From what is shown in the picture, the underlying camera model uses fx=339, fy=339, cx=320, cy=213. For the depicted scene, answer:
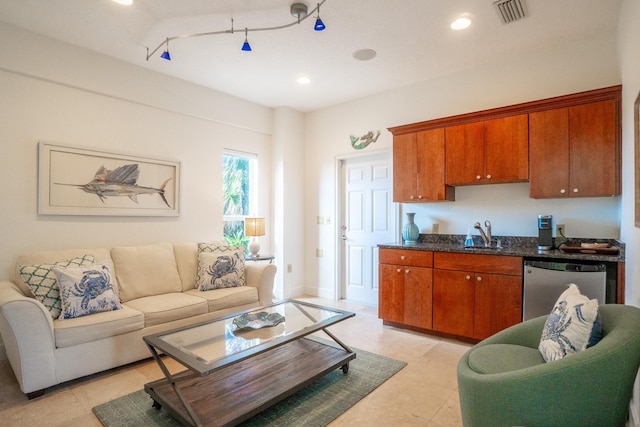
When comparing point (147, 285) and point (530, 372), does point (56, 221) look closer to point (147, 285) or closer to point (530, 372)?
point (147, 285)

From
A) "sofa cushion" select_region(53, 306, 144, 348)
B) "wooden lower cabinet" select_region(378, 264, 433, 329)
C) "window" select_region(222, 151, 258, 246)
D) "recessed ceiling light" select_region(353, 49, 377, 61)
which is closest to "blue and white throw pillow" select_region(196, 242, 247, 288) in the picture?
"window" select_region(222, 151, 258, 246)

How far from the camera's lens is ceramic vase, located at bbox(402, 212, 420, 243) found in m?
3.93

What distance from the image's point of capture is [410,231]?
3928 mm

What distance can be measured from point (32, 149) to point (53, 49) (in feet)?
3.05

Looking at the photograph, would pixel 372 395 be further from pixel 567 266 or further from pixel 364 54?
pixel 364 54

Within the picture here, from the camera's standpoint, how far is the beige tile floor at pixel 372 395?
2018 millimetres

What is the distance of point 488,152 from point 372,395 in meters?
2.47

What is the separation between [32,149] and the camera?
298cm

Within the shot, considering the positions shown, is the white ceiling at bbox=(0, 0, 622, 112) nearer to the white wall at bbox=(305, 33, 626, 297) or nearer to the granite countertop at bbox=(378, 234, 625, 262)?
the white wall at bbox=(305, 33, 626, 297)

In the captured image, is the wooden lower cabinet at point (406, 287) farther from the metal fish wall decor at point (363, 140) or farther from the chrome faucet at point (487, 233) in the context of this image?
the metal fish wall decor at point (363, 140)

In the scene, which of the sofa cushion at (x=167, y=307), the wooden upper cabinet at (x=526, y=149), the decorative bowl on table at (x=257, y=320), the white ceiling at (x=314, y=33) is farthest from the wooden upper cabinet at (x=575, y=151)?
the sofa cushion at (x=167, y=307)

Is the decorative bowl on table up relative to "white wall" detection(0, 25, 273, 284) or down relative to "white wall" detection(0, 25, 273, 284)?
down

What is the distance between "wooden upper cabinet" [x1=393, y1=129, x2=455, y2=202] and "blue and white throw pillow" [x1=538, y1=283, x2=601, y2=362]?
212 cm

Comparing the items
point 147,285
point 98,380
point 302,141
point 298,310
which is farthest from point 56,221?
point 302,141
